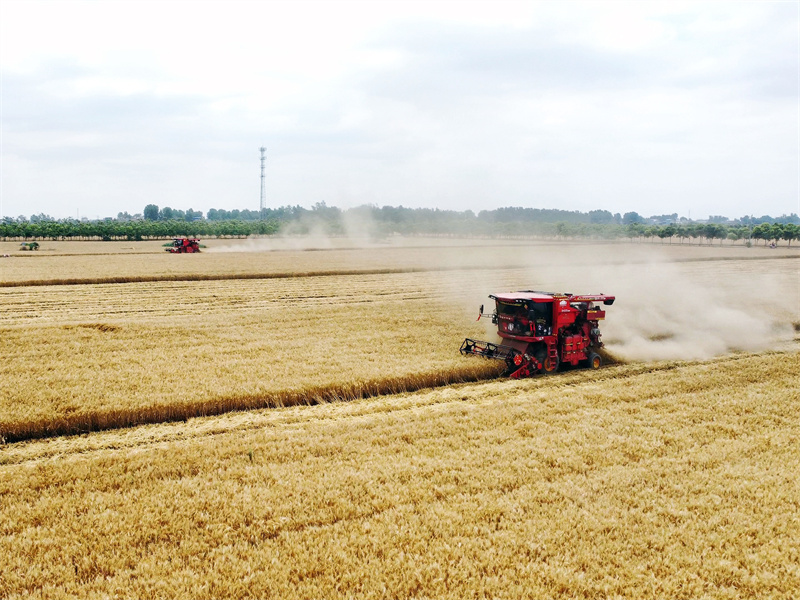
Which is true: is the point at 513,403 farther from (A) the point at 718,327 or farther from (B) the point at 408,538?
(A) the point at 718,327

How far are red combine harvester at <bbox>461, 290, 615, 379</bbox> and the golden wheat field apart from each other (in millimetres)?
742

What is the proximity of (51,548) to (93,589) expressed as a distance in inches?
44.3

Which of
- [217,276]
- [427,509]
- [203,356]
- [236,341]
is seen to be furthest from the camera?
[217,276]

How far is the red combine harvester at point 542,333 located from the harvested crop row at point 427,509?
327cm

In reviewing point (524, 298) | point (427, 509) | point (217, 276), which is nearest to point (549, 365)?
point (524, 298)

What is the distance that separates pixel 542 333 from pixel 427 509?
27.0 feet

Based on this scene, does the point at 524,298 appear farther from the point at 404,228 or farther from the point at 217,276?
the point at 404,228

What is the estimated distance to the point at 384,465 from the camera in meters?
8.94

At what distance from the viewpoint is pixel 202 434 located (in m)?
10.6

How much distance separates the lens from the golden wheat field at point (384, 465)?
6352mm

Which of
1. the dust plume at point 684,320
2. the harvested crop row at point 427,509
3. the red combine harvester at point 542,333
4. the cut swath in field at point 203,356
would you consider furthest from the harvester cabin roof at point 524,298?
the harvested crop row at point 427,509

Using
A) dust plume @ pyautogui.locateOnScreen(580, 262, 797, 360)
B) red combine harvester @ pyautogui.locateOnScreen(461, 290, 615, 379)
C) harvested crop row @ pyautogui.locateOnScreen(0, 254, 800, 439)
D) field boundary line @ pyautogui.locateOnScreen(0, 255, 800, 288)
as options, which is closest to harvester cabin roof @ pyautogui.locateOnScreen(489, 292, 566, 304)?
red combine harvester @ pyautogui.locateOnScreen(461, 290, 615, 379)

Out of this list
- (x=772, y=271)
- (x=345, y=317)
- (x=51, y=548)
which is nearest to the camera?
(x=51, y=548)

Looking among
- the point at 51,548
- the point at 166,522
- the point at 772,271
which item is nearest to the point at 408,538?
the point at 166,522
